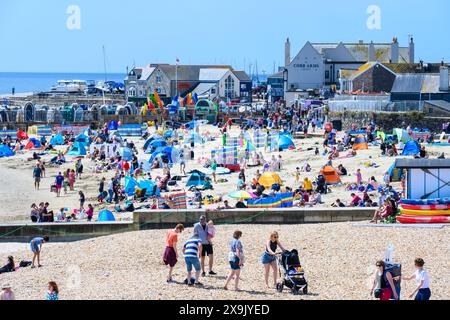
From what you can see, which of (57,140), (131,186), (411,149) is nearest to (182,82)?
(57,140)

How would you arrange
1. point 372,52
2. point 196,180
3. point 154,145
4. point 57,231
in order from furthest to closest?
point 372,52, point 154,145, point 196,180, point 57,231

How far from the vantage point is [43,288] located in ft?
45.6

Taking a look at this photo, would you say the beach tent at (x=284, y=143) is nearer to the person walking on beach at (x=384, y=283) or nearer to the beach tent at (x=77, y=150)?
the beach tent at (x=77, y=150)

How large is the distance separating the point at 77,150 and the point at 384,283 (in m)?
30.7

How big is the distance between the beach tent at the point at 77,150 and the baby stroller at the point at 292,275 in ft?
95.0

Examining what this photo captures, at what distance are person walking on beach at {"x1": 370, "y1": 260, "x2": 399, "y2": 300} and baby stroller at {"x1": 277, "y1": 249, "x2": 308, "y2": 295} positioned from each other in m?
1.37

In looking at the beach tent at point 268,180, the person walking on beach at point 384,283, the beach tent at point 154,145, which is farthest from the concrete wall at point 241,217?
the beach tent at point 154,145

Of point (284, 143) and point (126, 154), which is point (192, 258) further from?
point (284, 143)

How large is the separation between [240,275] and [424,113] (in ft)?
98.0

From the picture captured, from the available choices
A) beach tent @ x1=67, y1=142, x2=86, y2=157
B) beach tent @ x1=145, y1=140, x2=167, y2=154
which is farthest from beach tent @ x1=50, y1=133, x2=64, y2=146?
beach tent @ x1=145, y1=140, x2=167, y2=154

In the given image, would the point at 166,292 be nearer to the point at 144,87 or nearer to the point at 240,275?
the point at 240,275

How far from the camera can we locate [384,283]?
1139 centimetres
